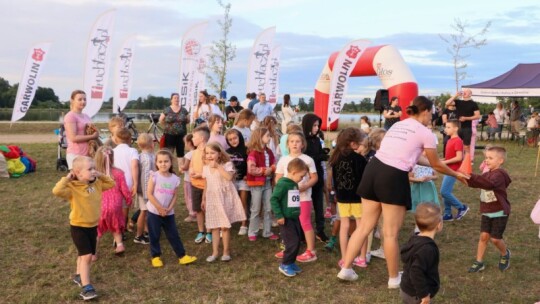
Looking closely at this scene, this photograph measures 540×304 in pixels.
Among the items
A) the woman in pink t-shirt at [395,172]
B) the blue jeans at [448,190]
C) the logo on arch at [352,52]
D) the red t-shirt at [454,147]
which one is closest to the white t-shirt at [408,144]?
the woman in pink t-shirt at [395,172]

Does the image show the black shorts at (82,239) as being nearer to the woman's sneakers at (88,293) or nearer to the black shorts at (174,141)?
the woman's sneakers at (88,293)

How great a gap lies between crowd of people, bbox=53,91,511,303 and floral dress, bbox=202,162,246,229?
1cm

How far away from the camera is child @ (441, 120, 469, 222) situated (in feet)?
19.3

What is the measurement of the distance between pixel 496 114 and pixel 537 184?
12.2 m

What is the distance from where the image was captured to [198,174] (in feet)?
17.2

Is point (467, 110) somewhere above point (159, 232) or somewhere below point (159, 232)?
above

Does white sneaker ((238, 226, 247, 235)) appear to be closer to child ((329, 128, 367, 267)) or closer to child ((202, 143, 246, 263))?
child ((202, 143, 246, 263))

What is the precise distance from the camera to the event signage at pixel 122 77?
19.1 m

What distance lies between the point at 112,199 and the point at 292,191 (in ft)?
6.58

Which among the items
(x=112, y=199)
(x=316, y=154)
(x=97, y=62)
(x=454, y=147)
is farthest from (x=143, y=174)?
(x=97, y=62)

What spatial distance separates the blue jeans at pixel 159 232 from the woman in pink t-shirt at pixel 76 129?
1.54m

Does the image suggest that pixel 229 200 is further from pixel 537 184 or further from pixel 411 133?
pixel 537 184

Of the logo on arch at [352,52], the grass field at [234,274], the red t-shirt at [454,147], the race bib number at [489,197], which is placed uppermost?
the logo on arch at [352,52]

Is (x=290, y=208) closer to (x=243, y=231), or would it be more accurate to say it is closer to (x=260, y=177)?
(x=260, y=177)
